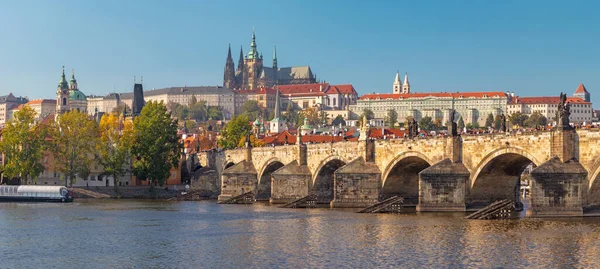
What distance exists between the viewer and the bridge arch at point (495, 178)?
192ft

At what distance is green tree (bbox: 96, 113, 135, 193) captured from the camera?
318 feet

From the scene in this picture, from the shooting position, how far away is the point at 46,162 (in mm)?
98688

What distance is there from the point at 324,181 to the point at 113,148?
1193 inches

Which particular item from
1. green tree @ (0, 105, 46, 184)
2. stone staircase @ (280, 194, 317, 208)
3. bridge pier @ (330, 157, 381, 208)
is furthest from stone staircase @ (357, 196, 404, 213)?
green tree @ (0, 105, 46, 184)

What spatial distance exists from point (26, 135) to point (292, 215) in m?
38.9

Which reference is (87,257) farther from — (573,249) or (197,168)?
(197,168)

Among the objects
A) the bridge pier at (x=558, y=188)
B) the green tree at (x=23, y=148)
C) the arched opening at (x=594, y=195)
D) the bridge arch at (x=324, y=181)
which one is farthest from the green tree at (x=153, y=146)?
the arched opening at (x=594, y=195)

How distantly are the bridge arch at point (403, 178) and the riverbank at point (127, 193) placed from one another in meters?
35.7

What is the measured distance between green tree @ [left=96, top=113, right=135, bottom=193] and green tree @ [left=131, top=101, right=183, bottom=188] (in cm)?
92

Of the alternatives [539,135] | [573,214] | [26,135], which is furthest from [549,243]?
[26,135]

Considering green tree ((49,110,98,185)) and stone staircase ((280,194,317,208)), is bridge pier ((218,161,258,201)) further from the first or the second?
green tree ((49,110,98,185))

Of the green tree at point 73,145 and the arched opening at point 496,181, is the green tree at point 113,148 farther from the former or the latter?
the arched opening at point 496,181

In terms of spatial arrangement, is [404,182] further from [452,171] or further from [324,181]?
[324,181]

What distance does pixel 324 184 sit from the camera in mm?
79000
